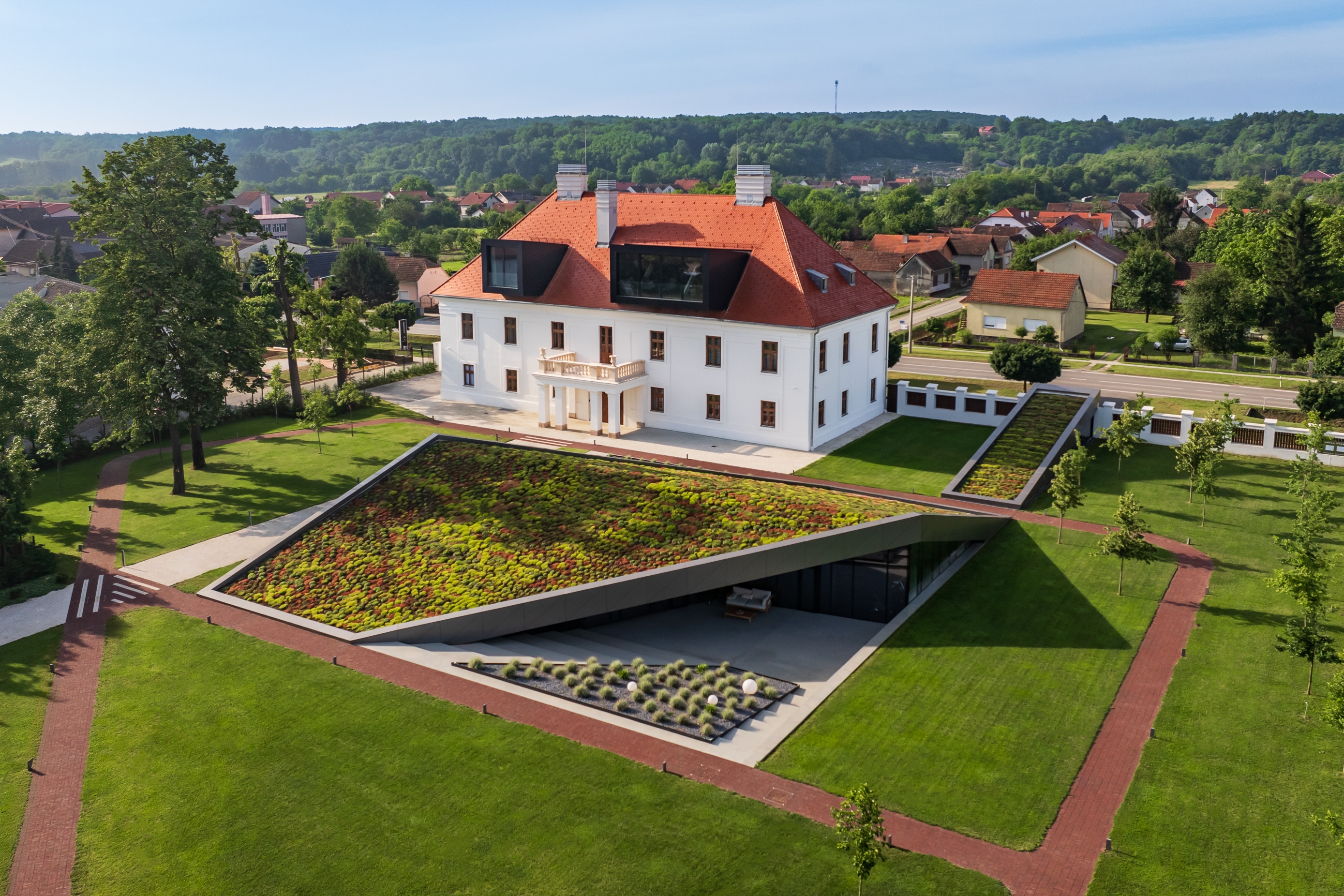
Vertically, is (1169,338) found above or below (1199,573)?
above

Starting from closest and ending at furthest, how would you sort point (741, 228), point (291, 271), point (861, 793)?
1. point (861, 793)
2. point (741, 228)
3. point (291, 271)

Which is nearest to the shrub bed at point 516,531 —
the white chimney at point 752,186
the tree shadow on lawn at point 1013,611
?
the tree shadow on lawn at point 1013,611

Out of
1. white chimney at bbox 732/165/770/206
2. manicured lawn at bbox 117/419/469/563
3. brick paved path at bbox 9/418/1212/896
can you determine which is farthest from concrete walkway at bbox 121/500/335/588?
white chimney at bbox 732/165/770/206

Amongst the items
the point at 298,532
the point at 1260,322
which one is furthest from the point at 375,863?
the point at 1260,322

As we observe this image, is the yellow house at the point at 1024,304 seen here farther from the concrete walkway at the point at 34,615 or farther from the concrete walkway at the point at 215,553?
the concrete walkway at the point at 34,615

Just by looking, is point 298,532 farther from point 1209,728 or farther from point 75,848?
point 1209,728

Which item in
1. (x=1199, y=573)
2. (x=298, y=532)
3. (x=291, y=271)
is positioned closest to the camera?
(x=1199, y=573)

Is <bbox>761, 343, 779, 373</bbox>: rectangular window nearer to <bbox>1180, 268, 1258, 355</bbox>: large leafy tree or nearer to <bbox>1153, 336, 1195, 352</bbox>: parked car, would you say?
<bbox>1180, 268, 1258, 355</bbox>: large leafy tree
